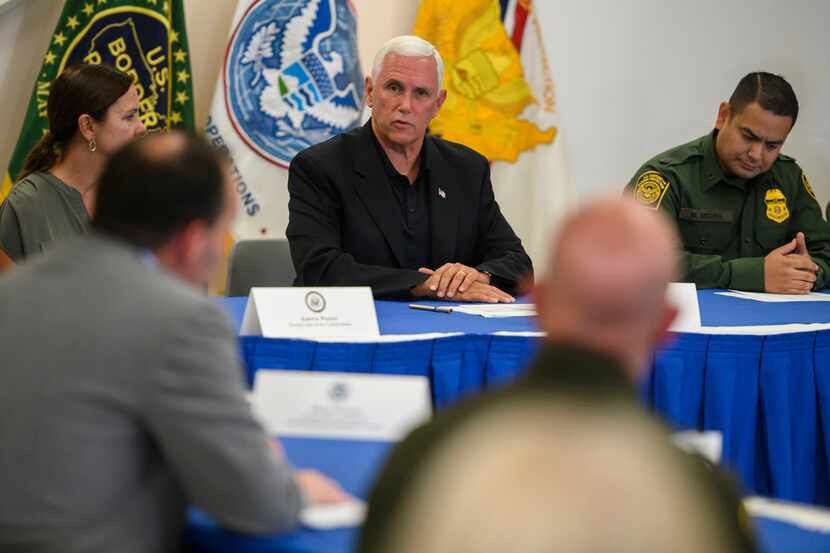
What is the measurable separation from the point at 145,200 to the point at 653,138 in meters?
4.25

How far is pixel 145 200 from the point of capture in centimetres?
137

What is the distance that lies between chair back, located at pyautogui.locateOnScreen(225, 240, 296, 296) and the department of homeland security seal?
832 millimetres

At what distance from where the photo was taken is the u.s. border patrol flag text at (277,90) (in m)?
4.47

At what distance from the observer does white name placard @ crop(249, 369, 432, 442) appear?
1.65m

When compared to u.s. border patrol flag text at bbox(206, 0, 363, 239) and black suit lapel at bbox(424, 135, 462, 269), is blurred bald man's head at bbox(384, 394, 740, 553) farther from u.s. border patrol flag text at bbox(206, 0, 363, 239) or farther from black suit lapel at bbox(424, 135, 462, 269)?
u.s. border patrol flag text at bbox(206, 0, 363, 239)

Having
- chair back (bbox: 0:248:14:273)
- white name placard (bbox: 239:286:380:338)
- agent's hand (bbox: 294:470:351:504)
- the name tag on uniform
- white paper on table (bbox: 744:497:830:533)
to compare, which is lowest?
white paper on table (bbox: 744:497:830:533)

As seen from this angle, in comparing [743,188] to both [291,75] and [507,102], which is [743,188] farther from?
[291,75]

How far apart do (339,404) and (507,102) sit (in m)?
3.36

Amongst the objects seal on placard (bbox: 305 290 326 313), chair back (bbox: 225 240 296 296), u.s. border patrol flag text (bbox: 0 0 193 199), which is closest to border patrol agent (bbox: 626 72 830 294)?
chair back (bbox: 225 240 296 296)

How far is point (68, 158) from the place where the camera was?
3350 millimetres

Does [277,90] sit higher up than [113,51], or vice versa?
[113,51]

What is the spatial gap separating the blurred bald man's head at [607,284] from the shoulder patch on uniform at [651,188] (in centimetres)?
282

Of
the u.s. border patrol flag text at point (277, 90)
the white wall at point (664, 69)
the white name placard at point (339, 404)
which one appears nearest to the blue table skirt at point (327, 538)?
the white name placard at point (339, 404)

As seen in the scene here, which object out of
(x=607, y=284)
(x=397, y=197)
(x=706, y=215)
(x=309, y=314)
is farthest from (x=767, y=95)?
(x=607, y=284)
